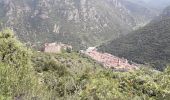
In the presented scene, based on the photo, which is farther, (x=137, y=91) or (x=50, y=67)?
(x=50, y=67)

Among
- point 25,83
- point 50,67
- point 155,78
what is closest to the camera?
point 25,83

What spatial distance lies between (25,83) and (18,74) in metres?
1.40

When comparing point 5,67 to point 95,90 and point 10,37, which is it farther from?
point 10,37

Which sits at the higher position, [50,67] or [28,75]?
[28,75]

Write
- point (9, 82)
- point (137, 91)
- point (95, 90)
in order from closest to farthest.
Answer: point (9, 82) → point (95, 90) → point (137, 91)

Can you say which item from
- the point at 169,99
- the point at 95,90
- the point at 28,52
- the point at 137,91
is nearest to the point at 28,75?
the point at 95,90

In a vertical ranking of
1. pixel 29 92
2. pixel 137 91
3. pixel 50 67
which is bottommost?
pixel 50 67

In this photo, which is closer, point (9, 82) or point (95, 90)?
point (9, 82)

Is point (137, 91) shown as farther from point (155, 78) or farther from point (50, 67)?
point (50, 67)

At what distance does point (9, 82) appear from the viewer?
3086 centimetres

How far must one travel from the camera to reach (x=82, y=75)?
52375 millimetres

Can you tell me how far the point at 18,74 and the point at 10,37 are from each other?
30.1 metres

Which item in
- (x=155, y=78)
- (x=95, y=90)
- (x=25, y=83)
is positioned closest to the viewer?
(x=25, y=83)

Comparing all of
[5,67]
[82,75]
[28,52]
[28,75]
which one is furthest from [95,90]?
[28,52]
